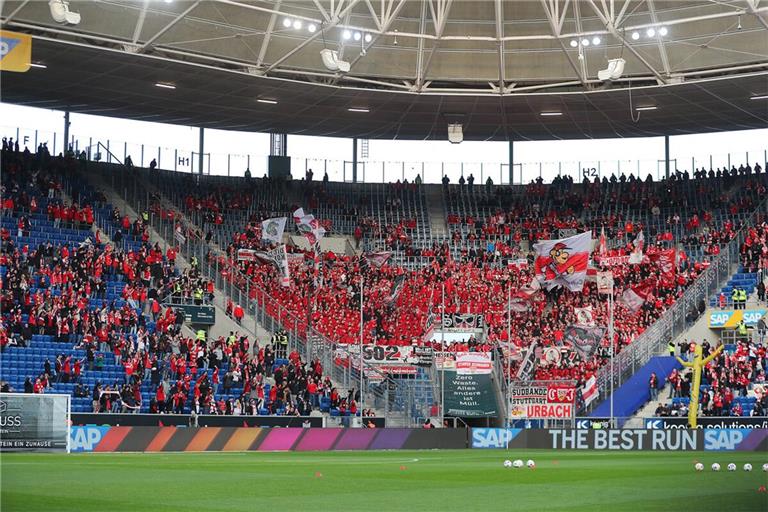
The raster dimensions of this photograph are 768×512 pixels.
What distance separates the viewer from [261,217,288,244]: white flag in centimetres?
6009

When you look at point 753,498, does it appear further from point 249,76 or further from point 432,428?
point 249,76

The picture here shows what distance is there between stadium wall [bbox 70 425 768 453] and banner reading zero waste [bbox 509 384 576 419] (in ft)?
11.4

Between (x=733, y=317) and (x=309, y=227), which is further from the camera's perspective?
(x=309, y=227)

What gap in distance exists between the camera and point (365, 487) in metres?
19.4

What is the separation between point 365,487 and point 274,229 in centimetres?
4148

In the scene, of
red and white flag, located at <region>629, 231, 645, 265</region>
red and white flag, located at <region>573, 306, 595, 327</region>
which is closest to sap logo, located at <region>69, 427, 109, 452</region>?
red and white flag, located at <region>573, 306, 595, 327</region>

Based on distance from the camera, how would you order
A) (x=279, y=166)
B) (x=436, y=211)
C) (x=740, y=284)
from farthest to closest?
(x=279, y=166)
(x=436, y=211)
(x=740, y=284)

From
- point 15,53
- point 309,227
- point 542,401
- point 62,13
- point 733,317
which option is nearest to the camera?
point 15,53

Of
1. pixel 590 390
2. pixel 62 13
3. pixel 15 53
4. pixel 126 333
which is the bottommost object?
pixel 590 390

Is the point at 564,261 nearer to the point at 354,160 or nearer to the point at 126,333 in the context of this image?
the point at 354,160

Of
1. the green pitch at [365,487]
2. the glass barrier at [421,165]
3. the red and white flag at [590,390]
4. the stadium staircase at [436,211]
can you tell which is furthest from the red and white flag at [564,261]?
the green pitch at [365,487]

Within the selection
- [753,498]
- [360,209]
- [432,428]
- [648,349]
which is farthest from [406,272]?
[753,498]

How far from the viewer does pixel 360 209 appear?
6881 cm

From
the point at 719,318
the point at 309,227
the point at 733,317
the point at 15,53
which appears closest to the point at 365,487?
the point at 15,53
